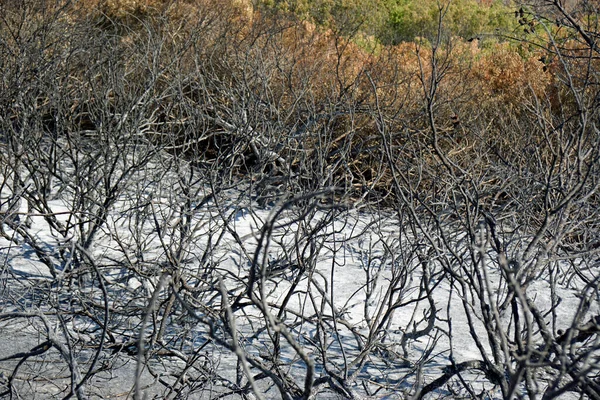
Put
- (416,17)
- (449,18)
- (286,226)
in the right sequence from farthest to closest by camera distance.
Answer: (416,17) → (449,18) → (286,226)

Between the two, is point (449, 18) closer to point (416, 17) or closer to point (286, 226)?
point (416, 17)

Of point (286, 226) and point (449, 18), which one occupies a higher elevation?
point (449, 18)

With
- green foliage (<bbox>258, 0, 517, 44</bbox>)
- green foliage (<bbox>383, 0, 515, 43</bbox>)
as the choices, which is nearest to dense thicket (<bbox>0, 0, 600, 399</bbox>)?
green foliage (<bbox>258, 0, 517, 44</bbox>)

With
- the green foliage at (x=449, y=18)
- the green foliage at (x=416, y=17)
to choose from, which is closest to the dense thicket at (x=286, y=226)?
the green foliage at (x=416, y=17)

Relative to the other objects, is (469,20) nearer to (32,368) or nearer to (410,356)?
(410,356)

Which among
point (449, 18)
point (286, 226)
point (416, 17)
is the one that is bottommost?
point (286, 226)

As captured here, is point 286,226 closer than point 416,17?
Yes

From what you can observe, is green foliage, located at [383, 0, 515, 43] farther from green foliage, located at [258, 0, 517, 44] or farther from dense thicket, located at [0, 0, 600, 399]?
dense thicket, located at [0, 0, 600, 399]

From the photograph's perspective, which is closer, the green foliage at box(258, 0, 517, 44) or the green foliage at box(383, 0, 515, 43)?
the green foliage at box(258, 0, 517, 44)

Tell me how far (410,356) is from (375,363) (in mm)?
242

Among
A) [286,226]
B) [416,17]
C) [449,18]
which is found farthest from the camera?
[416,17]

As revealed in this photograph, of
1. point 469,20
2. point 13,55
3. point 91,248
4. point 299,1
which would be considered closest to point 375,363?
point 91,248


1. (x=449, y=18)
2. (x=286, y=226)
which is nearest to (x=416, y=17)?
(x=449, y=18)

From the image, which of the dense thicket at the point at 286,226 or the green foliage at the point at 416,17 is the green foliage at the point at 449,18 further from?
the dense thicket at the point at 286,226
